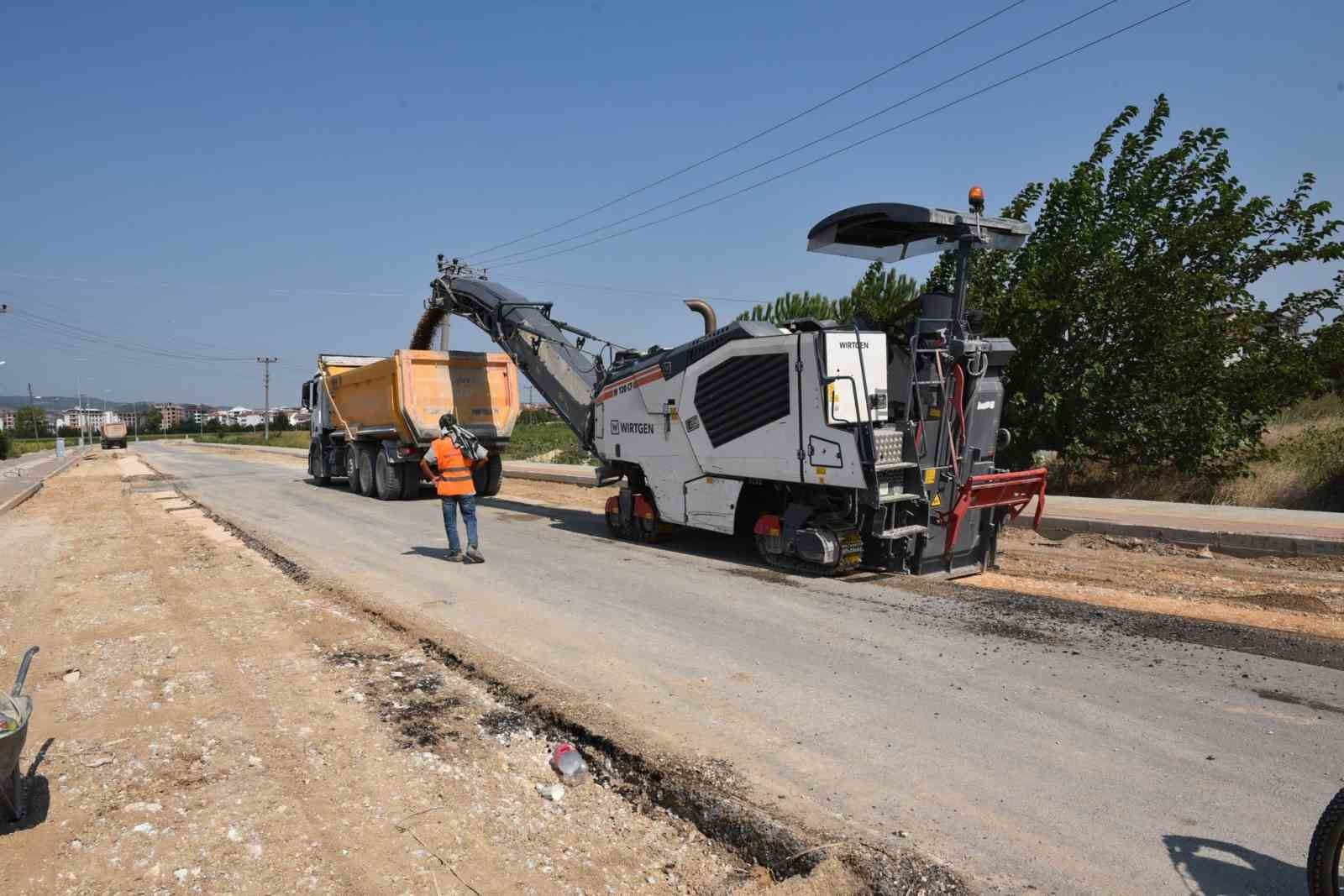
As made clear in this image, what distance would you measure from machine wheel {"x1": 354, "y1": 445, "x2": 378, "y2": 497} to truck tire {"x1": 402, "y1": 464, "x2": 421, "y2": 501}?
1.09m

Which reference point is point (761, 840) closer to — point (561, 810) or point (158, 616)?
point (561, 810)

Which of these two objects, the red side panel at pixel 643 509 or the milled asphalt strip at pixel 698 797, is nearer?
the milled asphalt strip at pixel 698 797

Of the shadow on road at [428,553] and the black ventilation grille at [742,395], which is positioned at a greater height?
the black ventilation grille at [742,395]

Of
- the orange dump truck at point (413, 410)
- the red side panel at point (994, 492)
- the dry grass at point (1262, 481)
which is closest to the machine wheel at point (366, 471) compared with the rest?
the orange dump truck at point (413, 410)

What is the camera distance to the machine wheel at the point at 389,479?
16750 mm

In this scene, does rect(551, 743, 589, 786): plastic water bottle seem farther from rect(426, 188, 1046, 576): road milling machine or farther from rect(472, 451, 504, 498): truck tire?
rect(472, 451, 504, 498): truck tire

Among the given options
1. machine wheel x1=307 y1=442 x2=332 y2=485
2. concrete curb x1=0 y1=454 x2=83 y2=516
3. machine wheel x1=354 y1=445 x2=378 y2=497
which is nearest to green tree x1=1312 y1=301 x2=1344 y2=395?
machine wheel x1=354 y1=445 x2=378 y2=497

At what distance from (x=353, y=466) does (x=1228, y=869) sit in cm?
1808

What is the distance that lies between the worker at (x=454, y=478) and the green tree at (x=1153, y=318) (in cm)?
895

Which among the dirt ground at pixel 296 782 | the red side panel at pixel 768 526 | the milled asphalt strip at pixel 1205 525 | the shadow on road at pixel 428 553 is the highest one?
the red side panel at pixel 768 526

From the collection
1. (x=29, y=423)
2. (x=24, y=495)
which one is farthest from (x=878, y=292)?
(x=29, y=423)

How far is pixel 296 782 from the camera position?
397cm

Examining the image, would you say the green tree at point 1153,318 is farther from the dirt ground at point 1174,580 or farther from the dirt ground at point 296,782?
the dirt ground at point 296,782

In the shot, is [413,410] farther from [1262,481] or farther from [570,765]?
[1262,481]
